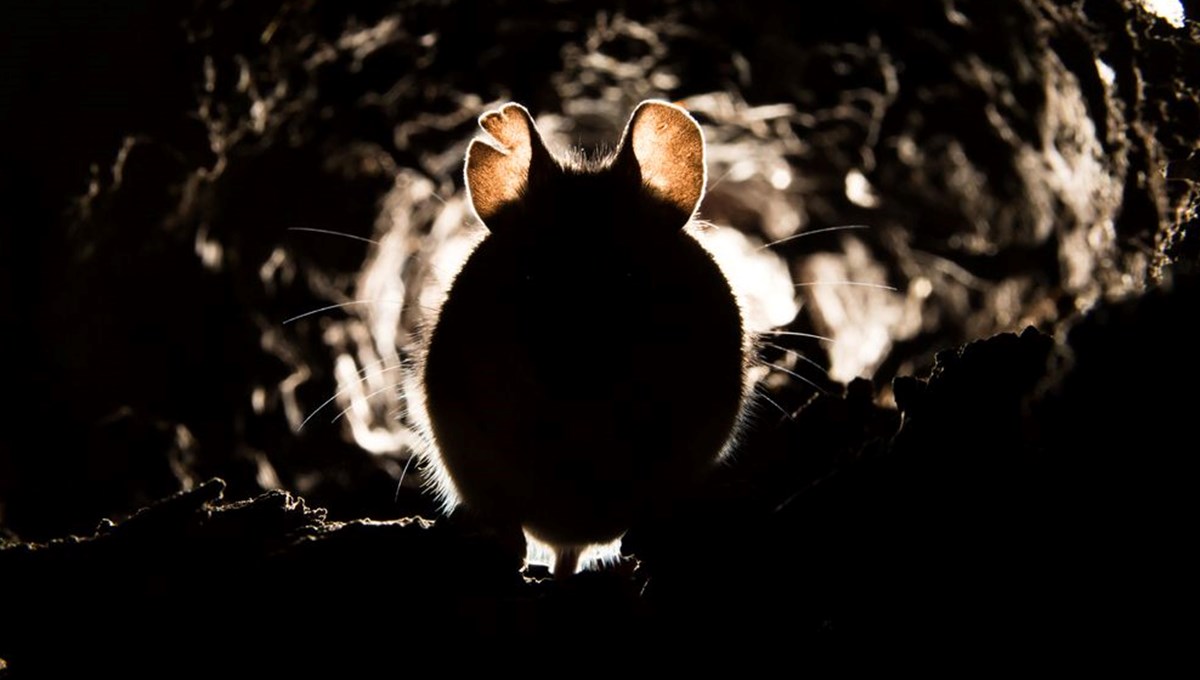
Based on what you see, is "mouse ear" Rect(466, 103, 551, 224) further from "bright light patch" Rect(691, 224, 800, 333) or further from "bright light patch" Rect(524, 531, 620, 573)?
"bright light patch" Rect(691, 224, 800, 333)

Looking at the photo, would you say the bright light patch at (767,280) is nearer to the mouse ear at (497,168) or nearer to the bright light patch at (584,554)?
the bright light patch at (584,554)

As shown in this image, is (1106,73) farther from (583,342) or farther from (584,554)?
(584,554)

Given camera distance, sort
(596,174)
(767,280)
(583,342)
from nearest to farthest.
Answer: (583,342) → (596,174) → (767,280)

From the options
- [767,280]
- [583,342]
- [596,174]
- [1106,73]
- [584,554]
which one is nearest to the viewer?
[583,342]

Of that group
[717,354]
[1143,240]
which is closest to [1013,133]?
[1143,240]

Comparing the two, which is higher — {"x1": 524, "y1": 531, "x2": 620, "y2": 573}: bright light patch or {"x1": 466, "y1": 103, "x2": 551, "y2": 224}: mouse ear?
{"x1": 466, "y1": 103, "x2": 551, "y2": 224}: mouse ear

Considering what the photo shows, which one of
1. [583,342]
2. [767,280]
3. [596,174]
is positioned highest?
[596,174]

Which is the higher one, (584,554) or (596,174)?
(596,174)

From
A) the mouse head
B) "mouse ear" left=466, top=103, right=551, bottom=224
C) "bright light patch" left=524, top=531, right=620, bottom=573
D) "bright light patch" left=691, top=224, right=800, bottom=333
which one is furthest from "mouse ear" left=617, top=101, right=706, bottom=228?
"bright light patch" left=691, top=224, right=800, bottom=333

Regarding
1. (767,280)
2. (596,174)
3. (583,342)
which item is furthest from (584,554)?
(767,280)
